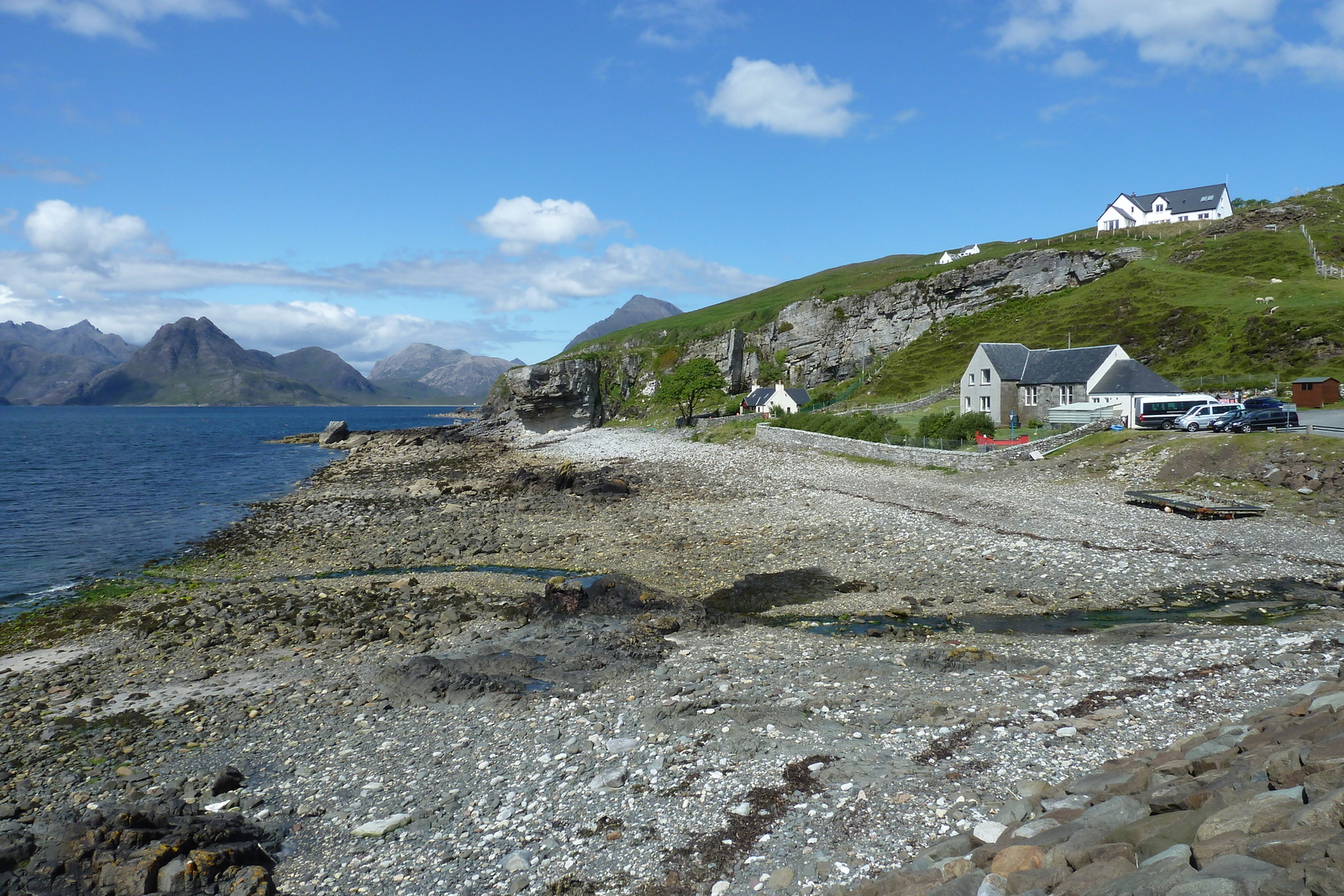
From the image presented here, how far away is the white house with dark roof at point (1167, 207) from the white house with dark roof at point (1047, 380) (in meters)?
103

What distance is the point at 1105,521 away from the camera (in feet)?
92.0

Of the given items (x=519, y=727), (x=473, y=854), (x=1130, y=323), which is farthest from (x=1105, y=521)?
(x=1130, y=323)

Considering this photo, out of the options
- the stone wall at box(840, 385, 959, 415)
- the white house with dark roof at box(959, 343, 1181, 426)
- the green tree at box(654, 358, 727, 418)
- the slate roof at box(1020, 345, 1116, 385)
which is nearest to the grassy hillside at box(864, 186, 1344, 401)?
the stone wall at box(840, 385, 959, 415)

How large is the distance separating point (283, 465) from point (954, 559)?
68.9 m

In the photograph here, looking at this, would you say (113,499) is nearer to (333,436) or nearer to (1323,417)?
(333,436)

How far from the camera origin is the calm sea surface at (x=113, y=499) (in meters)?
29.6

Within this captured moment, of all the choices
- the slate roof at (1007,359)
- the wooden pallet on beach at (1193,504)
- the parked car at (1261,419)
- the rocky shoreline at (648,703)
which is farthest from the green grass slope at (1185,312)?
the rocky shoreline at (648,703)

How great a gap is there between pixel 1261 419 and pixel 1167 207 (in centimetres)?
12790

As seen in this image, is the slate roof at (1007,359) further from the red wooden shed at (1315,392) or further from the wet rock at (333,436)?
the wet rock at (333,436)

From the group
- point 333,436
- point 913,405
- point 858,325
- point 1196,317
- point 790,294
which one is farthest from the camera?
point 790,294

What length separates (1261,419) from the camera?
37.6m

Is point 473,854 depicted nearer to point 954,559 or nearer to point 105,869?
point 105,869

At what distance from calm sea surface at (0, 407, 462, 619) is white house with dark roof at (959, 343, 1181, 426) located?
Result: 55518mm

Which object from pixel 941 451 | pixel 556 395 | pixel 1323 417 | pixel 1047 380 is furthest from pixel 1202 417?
pixel 556 395
